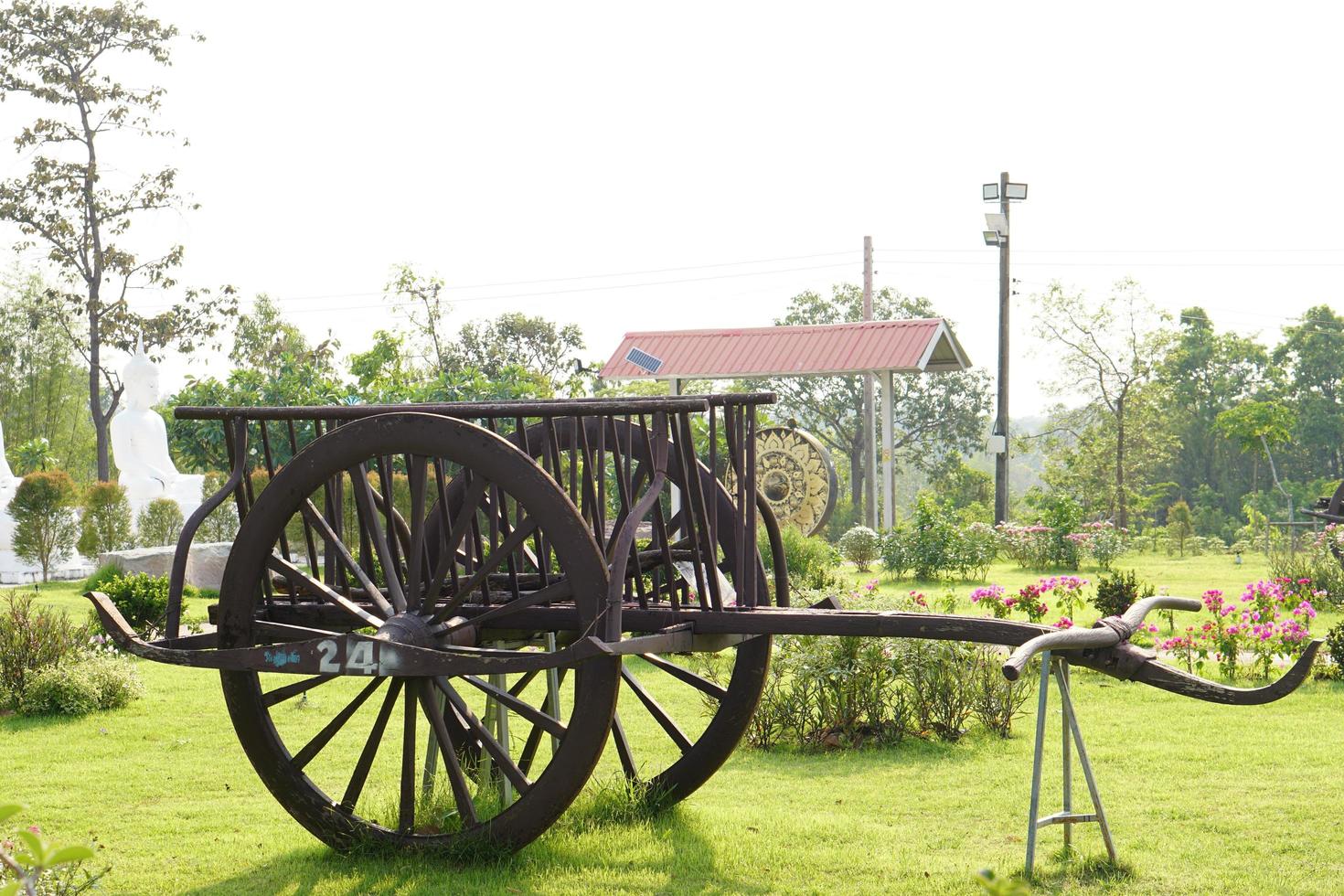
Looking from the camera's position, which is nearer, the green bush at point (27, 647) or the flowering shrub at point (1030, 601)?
the green bush at point (27, 647)

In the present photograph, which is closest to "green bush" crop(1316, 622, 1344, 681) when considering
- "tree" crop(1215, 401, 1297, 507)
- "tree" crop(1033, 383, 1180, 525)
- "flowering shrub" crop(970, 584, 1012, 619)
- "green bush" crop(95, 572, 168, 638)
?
"flowering shrub" crop(970, 584, 1012, 619)

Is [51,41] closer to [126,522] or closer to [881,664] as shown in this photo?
[126,522]

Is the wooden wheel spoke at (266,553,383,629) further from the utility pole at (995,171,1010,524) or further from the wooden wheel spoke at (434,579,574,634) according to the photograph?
the utility pole at (995,171,1010,524)

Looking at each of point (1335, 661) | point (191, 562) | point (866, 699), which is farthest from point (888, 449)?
point (866, 699)

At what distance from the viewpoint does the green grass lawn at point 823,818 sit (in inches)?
203

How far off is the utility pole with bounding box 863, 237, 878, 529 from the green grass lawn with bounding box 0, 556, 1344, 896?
15.4 meters

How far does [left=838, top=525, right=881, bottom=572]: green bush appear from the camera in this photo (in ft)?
69.2

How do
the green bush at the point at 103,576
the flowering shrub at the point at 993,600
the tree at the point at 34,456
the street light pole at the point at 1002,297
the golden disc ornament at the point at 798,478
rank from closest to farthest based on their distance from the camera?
the flowering shrub at the point at 993,600 → the green bush at the point at 103,576 → the golden disc ornament at the point at 798,478 → the street light pole at the point at 1002,297 → the tree at the point at 34,456

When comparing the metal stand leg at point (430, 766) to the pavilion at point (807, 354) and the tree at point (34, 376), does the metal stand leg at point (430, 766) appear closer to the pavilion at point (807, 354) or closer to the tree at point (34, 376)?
the pavilion at point (807, 354)

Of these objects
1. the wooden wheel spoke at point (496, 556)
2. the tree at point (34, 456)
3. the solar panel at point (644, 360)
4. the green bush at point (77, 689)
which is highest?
the solar panel at point (644, 360)

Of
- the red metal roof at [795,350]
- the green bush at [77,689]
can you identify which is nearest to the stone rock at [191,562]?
the green bush at [77,689]

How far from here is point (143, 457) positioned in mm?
23422

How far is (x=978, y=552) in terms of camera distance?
18.9m

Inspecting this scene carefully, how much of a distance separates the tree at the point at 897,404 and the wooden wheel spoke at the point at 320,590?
41.2 metres
